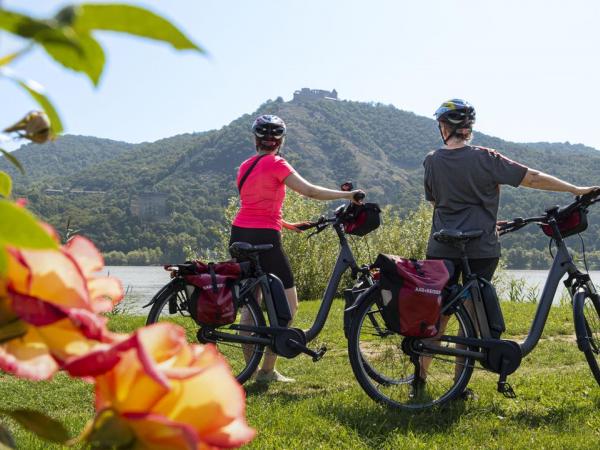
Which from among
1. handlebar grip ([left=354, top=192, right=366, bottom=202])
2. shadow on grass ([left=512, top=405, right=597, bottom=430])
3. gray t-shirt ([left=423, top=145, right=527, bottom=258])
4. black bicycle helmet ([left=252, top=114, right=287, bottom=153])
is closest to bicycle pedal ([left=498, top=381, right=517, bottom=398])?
shadow on grass ([left=512, top=405, right=597, bottom=430])

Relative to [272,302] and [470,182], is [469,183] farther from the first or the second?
[272,302]

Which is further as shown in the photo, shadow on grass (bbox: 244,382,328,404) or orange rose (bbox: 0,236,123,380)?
shadow on grass (bbox: 244,382,328,404)

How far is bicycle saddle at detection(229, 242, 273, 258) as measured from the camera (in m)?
4.31

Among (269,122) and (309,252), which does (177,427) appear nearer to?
(269,122)

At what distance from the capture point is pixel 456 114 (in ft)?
13.5

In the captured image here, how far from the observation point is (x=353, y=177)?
7512cm

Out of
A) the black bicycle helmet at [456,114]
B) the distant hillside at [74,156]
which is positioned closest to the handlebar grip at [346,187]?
the black bicycle helmet at [456,114]

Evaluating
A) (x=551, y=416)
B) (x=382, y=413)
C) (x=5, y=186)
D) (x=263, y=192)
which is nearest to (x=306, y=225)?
(x=263, y=192)

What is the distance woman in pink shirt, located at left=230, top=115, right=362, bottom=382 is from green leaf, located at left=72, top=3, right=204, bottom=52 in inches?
162

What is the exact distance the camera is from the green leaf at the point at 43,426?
354mm

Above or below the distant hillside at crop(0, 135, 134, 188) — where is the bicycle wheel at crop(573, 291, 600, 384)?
above

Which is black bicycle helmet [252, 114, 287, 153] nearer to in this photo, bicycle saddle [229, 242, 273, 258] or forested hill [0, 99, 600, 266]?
bicycle saddle [229, 242, 273, 258]

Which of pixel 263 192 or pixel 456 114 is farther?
pixel 263 192

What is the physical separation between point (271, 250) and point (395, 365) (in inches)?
43.3
